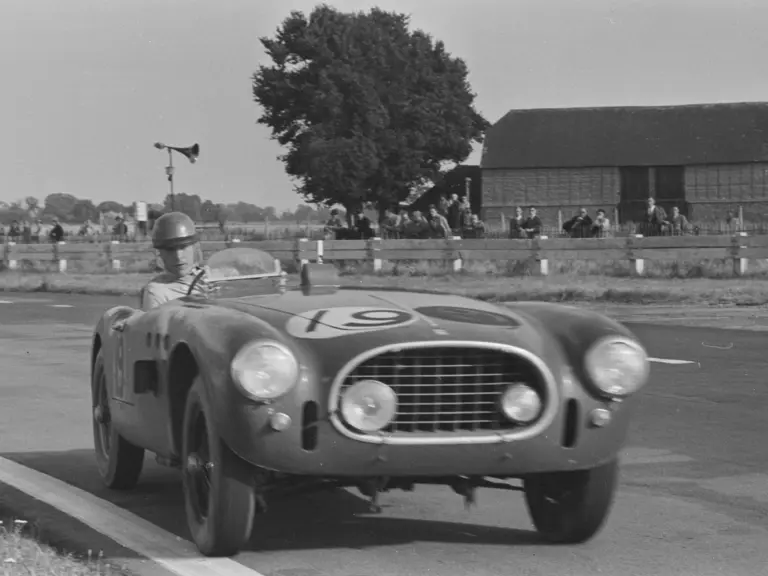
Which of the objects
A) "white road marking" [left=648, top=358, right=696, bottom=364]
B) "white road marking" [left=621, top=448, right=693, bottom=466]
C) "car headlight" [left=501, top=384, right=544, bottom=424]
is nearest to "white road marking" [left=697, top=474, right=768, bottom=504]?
"white road marking" [left=621, top=448, right=693, bottom=466]

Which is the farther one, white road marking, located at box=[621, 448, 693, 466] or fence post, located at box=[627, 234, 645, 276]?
fence post, located at box=[627, 234, 645, 276]

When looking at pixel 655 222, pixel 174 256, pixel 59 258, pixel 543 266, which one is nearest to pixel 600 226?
pixel 655 222

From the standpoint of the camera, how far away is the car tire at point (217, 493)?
5516mm

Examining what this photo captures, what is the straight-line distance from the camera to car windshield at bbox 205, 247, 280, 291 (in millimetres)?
7223

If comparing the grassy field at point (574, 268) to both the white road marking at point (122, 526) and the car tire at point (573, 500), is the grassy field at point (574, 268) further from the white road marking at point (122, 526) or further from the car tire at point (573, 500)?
the car tire at point (573, 500)

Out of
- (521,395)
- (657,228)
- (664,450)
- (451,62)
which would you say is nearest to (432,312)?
(521,395)

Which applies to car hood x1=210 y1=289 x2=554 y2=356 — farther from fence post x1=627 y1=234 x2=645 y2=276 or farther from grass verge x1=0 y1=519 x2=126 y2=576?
fence post x1=627 y1=234 x2=645 y2=276

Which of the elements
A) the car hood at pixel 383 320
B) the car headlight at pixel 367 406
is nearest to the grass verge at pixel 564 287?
the car hood at pixel 383 320

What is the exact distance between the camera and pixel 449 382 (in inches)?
220

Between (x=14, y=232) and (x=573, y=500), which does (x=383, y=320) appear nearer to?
(x=573, y=500)

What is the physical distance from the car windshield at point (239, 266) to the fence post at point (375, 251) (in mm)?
29221

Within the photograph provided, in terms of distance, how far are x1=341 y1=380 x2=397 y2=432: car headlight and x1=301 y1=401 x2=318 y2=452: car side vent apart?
0.10m

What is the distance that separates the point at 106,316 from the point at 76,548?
6.56ft

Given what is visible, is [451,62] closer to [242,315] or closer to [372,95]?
[372,95]
